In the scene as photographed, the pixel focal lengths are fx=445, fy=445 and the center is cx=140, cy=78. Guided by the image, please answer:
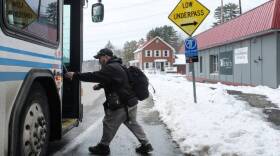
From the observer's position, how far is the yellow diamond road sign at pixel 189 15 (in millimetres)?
13000

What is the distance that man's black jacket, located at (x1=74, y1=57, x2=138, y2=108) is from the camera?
276 inches

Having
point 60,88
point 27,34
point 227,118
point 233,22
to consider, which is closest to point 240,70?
point 233,22

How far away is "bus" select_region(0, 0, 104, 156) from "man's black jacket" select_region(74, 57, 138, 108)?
0.53m

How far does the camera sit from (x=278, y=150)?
6.66 metres

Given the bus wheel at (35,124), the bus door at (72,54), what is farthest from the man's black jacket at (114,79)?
the bus wheel at (35,124)

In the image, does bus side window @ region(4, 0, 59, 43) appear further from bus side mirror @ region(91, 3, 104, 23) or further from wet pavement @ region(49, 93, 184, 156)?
wet pavement @ region(49, 93, 184, 156)

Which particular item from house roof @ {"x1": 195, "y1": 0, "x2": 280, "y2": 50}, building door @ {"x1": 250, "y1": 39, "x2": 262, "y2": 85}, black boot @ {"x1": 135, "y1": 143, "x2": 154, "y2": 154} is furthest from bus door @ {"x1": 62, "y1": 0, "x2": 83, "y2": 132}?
building door @ {"x1": 250, "y1": 39, "x2": 262, "y2": 85}

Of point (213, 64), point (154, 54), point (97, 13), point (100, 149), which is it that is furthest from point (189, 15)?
point (154, 54)

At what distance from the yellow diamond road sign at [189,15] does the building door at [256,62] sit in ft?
29.5

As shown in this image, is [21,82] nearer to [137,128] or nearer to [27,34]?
[27,34]

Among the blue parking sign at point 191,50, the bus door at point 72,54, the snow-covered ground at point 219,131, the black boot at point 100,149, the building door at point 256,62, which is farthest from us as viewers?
the building door at point 256,62

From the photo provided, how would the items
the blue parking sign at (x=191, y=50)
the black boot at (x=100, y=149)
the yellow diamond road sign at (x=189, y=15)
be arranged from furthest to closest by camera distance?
the blue parking sign at (x=191, y=50) → the yellow diamond road sign at (x=189, y=15) → the black boot at (x=100, y=149)

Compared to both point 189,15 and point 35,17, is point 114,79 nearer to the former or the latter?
point 35,17

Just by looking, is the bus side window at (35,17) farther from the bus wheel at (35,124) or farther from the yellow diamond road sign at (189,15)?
the yellow diamond road sign at (189,15)
